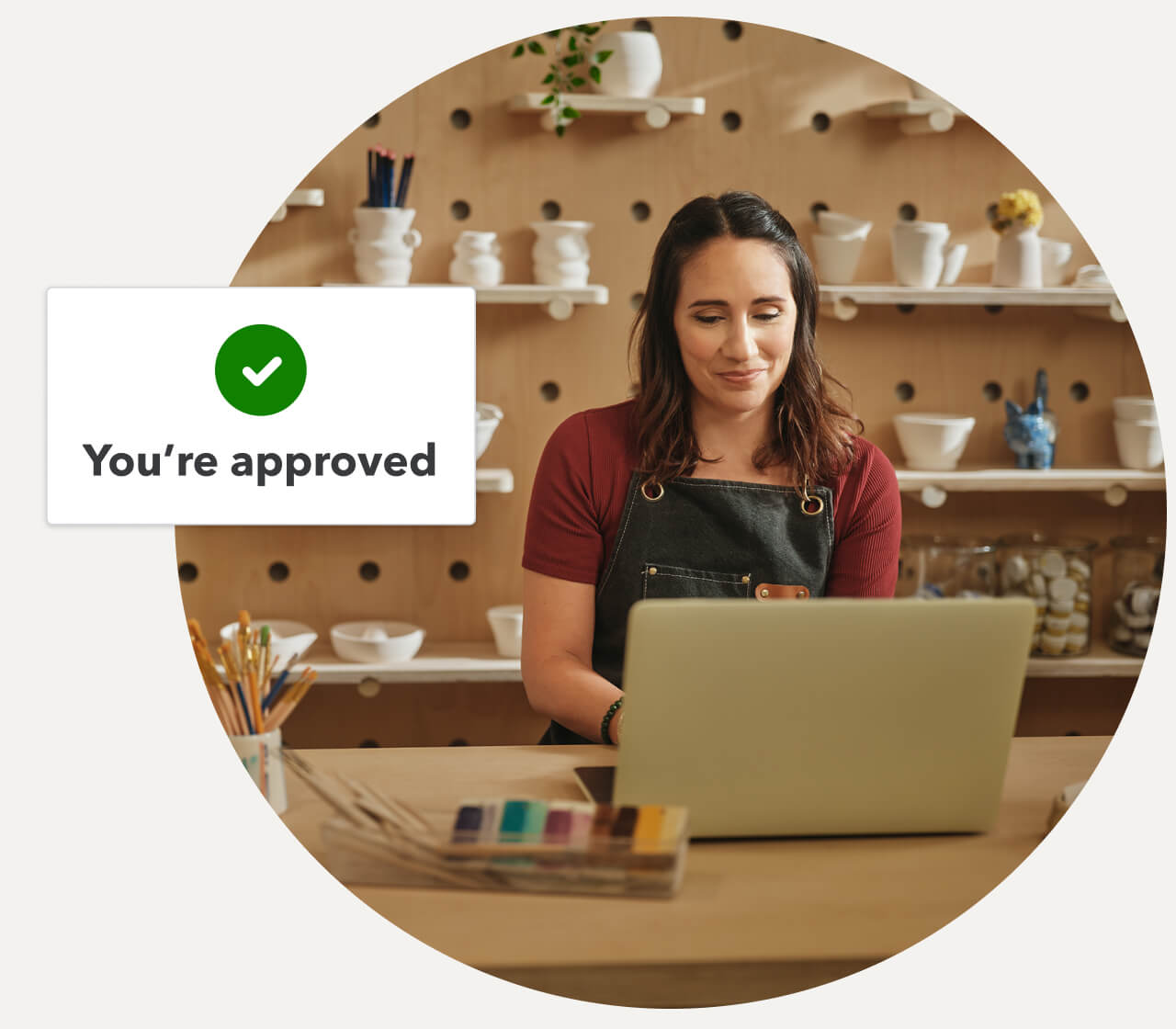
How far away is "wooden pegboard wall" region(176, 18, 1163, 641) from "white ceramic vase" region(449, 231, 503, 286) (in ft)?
0.22

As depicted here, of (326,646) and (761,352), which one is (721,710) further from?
(326,646)

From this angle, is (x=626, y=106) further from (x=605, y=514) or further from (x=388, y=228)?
(x=605, y=514)

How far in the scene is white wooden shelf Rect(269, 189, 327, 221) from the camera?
2125 mm

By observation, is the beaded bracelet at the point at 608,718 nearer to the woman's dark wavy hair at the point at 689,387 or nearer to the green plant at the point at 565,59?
the woman's dark wavy hair at the point at 689,387

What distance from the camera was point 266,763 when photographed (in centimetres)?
108

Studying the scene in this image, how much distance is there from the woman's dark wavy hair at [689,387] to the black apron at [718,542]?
1.2 inches

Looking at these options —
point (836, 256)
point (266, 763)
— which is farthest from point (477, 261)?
point (266, 763)

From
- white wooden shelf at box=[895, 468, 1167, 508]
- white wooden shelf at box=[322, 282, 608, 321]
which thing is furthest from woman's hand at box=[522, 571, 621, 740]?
white wooden shelf at box=[895, 468, 1167, 508]

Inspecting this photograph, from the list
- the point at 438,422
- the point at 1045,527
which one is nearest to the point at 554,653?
the point at 438,422

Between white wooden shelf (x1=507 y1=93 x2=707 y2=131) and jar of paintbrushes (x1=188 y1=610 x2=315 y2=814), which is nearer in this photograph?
jar of paintbrushes (x1=188 y1=610 x2=315 y2=814)

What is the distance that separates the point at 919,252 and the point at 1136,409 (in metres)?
0.50

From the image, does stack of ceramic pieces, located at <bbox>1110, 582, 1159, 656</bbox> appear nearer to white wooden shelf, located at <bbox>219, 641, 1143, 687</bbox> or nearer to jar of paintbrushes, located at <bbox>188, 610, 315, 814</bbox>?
white wooden shelf, located at <bbox>219, 641, 1143, 687</bbox>

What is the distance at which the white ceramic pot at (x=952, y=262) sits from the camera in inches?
87.0

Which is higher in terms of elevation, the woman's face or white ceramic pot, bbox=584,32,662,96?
white ceramic pot, bbox=584,32,662,96
